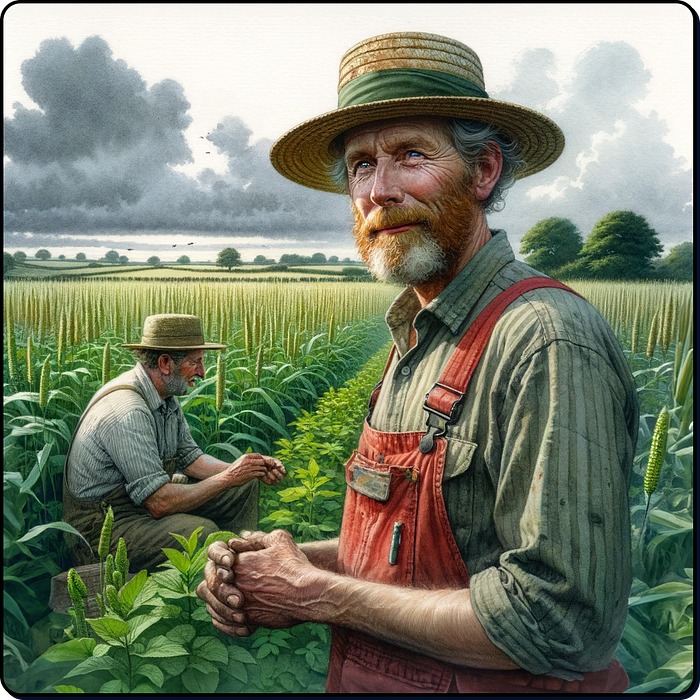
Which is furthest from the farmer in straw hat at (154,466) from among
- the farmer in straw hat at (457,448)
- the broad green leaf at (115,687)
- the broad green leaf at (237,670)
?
the broad green leaf at (237,670)

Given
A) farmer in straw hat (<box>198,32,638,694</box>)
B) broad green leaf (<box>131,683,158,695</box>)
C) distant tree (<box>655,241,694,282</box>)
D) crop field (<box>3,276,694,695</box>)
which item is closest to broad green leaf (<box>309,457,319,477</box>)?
crop field (<box>3,276,694,695</box>)

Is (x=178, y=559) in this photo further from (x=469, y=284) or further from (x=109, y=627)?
(x=469, y=284)

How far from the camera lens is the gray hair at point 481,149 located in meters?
2.38

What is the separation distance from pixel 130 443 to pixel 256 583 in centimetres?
90

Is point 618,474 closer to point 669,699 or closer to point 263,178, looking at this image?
point 669,699

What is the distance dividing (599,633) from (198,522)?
1793mm

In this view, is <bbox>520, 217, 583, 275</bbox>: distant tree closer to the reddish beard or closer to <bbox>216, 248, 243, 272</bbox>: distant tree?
the reddish beard

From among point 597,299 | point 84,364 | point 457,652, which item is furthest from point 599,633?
point 84,364

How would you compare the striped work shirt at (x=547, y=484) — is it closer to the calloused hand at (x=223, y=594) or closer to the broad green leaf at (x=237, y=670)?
the calloused hand at (x=223, y=594)

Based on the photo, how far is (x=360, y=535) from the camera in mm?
2430

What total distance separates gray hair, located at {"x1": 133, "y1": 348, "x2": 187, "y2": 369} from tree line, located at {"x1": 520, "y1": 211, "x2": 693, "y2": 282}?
1764 mm

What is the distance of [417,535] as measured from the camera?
86.6 inches

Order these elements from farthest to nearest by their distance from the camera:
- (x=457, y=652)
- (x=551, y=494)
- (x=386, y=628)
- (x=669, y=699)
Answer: (x=669, y=699) < (x=386, y=628) < (x=457, y=652) < (x=551, y=494)

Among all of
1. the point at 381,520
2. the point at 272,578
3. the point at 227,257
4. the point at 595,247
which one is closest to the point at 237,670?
the point at 272,578
